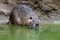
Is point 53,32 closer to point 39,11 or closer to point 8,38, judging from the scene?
point 8,38

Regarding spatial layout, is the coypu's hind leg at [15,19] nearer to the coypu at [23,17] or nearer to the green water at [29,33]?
the coypu at [23,17]

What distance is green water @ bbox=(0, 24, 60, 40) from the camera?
5523mm

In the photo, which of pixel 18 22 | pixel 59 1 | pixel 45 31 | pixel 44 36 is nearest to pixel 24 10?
pixel 18 22

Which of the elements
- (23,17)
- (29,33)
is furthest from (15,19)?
(29,33)

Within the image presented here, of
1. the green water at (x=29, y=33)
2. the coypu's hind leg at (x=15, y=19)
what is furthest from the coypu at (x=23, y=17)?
the green water at (x=29, y=33)

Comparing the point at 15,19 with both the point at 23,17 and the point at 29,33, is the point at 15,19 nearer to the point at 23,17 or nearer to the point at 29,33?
the point at 23,17

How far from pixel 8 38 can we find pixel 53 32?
1389 mm

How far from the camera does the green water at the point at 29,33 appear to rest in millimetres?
5523

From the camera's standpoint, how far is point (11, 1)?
9.52 m

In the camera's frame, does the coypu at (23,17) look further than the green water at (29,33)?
Yes

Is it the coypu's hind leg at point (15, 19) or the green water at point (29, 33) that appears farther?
the coypu's hind leg at point (15, 19)

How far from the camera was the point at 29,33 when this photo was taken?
6.08 meters

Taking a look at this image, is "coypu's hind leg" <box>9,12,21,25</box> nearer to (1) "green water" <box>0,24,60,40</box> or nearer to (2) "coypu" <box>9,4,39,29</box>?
(2) "coypu" <box>9,4,39,29</box>

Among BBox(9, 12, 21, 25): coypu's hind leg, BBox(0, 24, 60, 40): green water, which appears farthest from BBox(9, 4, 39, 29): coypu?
BBox(0, 24, 60, 40): green water
